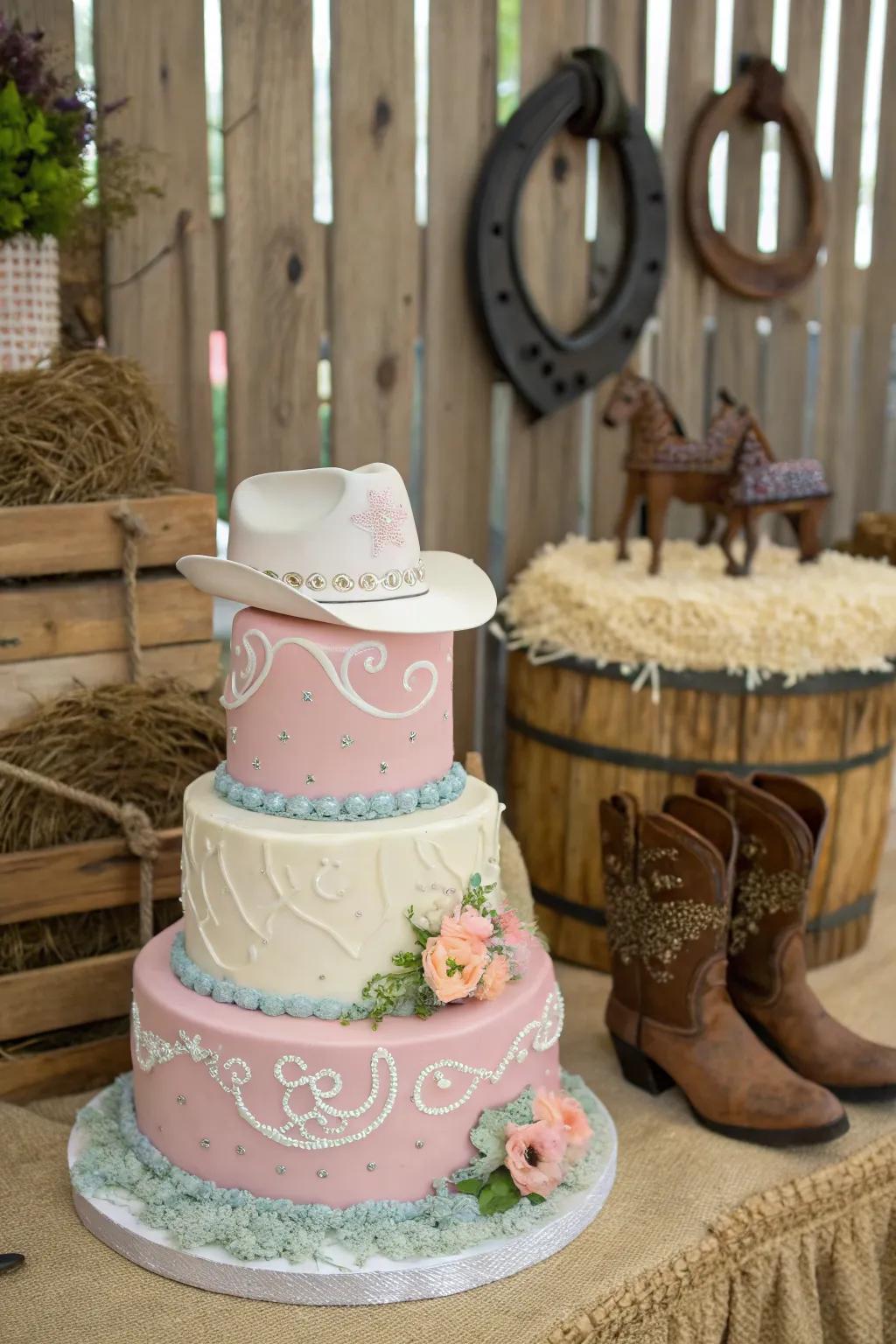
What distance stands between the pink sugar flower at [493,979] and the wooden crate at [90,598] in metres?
0.88

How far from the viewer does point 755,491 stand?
2.79 metres

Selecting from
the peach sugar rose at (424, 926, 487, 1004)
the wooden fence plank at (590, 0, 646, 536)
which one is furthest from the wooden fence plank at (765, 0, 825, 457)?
the peach sugar rose at (424, 926, 487, 1004)

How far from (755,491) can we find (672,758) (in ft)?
2.09

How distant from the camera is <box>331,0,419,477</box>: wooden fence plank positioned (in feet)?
8.93

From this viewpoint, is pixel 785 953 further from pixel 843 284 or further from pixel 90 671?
pixel 843 284

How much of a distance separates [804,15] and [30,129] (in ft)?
7.83

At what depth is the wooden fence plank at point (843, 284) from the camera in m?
3.70

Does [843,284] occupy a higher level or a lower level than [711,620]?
higher

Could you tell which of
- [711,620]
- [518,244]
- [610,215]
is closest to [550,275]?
[518,244]

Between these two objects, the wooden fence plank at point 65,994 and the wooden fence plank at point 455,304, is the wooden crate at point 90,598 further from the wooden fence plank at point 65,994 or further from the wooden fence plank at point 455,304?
the wooden fence plank at point 455,304

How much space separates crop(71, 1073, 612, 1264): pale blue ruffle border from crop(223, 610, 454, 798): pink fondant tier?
1.66 feet

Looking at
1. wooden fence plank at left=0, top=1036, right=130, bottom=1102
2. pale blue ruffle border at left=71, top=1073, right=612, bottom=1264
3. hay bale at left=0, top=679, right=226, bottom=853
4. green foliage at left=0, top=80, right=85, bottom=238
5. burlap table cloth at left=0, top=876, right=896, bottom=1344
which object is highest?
green foliage at left=0, top=80, right=85, bottom=238

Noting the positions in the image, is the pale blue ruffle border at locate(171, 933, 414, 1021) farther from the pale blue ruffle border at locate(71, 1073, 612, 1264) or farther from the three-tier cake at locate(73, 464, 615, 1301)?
the pale blue ruffle border at locate(71, 1073, 612, 1264)

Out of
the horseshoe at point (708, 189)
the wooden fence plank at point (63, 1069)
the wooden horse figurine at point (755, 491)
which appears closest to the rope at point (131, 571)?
the wooden fence plank at point (63, 1069)
